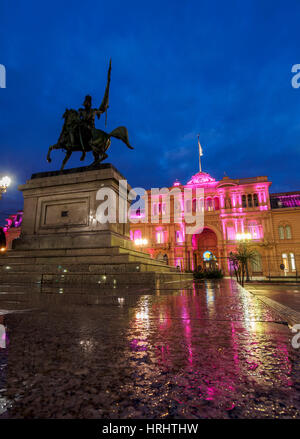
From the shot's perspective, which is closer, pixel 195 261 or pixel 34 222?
pixel 34 222

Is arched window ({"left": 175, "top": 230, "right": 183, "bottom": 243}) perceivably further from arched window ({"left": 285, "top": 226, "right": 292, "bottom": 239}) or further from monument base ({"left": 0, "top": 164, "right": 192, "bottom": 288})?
monument base ({"left": 0, "top": 164, "right": 192, "bottom": 288})

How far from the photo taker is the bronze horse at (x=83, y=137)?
901cm

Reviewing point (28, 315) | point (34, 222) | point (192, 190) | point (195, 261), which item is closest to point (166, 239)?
point (195, 261)

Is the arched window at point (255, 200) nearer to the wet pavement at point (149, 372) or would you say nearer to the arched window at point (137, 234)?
the arched window at point (137, 234)

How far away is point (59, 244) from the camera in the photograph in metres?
7.83

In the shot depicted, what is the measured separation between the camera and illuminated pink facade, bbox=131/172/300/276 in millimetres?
32875

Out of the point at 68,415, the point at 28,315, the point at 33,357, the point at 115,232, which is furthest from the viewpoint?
the point at 115,232

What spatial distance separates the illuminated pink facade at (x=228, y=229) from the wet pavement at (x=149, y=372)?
31379 mm

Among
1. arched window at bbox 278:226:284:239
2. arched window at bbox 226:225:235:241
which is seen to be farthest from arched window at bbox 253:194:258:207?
arched window at bbox 226:225:235:241

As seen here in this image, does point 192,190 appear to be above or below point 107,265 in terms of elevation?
above

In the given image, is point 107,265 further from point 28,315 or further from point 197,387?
point 197,387

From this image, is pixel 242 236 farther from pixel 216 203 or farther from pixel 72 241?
pixel 72 241

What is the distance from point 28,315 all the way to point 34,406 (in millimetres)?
1506

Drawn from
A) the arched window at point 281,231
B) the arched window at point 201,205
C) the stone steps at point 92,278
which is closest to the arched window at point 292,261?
the arched window at point 281,231
